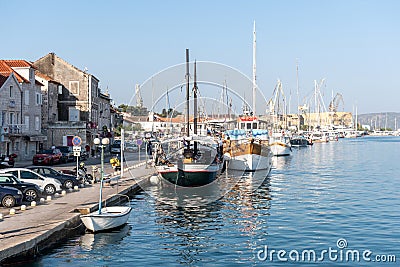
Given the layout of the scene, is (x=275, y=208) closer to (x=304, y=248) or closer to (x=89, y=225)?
(x=304, y=248)

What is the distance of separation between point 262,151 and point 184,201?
1033 inches

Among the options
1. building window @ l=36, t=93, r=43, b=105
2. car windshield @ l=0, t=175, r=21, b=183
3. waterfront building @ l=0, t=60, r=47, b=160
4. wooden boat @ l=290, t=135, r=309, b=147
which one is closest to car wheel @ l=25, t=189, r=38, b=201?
car windshield @ l=0, t=175, r=21, b=183

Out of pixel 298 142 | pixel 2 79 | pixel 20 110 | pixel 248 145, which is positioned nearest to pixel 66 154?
pixel 20 110

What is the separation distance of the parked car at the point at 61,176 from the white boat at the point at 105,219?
31.5 ft

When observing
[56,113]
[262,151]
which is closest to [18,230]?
[262,151]

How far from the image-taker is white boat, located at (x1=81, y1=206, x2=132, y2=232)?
23.1 m

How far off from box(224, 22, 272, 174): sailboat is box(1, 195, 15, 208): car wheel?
34.4m

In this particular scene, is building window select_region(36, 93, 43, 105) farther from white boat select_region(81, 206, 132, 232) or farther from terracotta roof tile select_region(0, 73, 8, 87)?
white boat select_region(81, 206, 132, 232)

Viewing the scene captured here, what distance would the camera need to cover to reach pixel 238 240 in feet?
78.0

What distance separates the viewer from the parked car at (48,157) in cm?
5034

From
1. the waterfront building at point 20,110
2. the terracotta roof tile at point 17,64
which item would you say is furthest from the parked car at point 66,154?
the terracotta roof tile at point 17,64

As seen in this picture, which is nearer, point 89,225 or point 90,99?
point 89,225

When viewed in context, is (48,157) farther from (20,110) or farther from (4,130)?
(20,110)

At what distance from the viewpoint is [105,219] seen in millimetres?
23531
